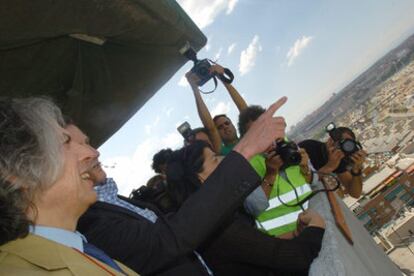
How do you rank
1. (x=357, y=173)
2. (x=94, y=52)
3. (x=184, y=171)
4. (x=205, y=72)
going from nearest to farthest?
(x=94, y=52) → (x=184, y=171) → (x=357, y=173) → (x=205, y=72)

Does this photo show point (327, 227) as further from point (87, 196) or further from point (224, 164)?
point (87, 196)

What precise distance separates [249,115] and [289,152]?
1.25m

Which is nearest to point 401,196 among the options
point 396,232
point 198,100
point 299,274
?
point 396,232

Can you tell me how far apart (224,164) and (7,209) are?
2.29 ft

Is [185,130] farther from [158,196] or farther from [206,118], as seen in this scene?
[158,196]

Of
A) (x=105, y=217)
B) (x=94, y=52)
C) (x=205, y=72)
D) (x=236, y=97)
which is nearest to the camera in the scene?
(x=105, y=217)

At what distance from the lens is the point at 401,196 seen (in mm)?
21906

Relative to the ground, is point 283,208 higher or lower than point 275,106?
lower

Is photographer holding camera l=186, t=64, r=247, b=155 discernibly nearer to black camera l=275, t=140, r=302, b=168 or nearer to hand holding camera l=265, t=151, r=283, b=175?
hand holding camera l=265, t=151, r=283, b=175

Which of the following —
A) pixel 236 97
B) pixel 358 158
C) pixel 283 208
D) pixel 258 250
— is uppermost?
pixel 236 97

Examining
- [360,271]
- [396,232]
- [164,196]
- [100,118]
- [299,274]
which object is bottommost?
[396,232]

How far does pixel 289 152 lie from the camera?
2473mm

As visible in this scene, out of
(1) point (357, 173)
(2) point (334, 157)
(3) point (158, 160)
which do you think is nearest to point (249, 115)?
(2) point (334, 157)

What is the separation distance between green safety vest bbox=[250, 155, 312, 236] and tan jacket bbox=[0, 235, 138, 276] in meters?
1.73
